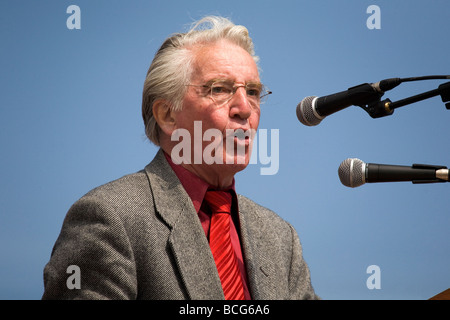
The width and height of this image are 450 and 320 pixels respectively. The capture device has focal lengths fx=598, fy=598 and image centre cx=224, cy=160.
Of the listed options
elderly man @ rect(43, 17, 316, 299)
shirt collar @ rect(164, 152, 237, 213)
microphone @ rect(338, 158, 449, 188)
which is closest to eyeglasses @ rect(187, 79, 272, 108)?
elderly man @ rect(43, 17, 316, 299)

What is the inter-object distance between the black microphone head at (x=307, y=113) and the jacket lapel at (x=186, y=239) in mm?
531

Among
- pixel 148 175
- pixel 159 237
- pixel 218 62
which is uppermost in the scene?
pixel 218 62

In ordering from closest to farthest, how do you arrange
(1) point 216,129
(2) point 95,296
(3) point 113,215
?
(2) point 95,296 < (3) point 113,215 < (1) point 216,129

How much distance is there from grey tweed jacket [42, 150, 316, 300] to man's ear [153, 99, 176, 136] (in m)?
0.13

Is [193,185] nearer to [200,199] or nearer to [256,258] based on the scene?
[200,199]

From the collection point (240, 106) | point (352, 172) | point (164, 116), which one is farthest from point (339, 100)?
point (164, 116)

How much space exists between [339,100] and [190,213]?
0.69 metres

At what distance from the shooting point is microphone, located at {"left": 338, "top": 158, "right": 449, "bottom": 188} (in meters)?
1.87

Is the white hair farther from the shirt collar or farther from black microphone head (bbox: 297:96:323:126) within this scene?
black microphone head (bbox: 297:96:323:126)
